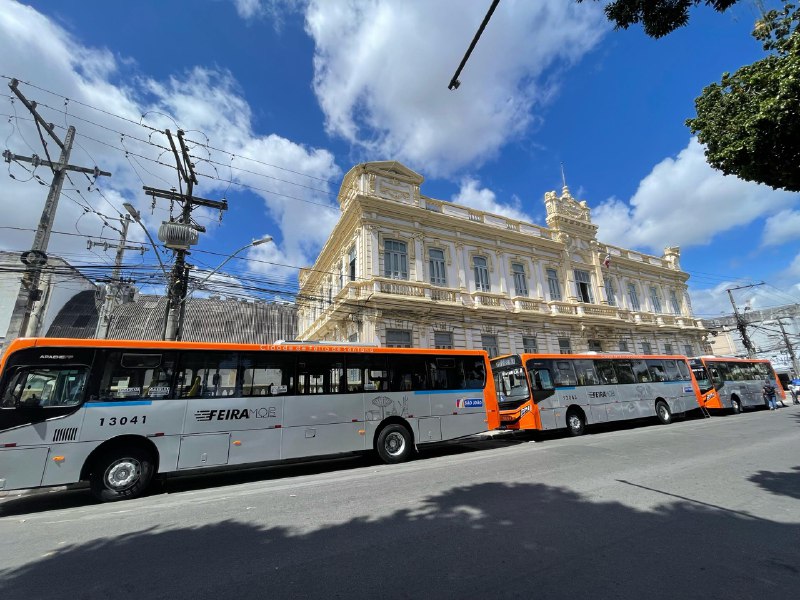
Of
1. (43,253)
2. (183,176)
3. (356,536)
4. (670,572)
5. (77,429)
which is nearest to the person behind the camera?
(670,572)

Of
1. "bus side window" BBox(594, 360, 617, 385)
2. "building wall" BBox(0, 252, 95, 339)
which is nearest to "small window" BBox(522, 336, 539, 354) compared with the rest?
"bus side window" BBox(594, 360, 617, 385)

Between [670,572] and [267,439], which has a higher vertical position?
[267,439]

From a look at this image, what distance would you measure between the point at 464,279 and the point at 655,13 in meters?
14.7

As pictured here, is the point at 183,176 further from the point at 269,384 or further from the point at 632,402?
the point at 632,402

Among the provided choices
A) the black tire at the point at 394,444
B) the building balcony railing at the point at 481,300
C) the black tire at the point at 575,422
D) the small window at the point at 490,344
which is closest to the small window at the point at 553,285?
the building balcony railing at the point at 481,300

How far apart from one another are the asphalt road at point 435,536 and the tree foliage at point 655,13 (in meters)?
7.07

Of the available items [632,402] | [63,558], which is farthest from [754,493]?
[632,402]

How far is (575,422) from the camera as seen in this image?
13.9 meters

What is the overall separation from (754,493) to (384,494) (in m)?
5.77

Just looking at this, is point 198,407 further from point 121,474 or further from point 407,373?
point 407,373

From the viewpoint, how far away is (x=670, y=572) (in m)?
3.46

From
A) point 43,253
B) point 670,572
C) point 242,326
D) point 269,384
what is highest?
point 242,326

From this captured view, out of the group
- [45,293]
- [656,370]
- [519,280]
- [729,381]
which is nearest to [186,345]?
[519,280]

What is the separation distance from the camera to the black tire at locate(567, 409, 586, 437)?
1374 centimetres
